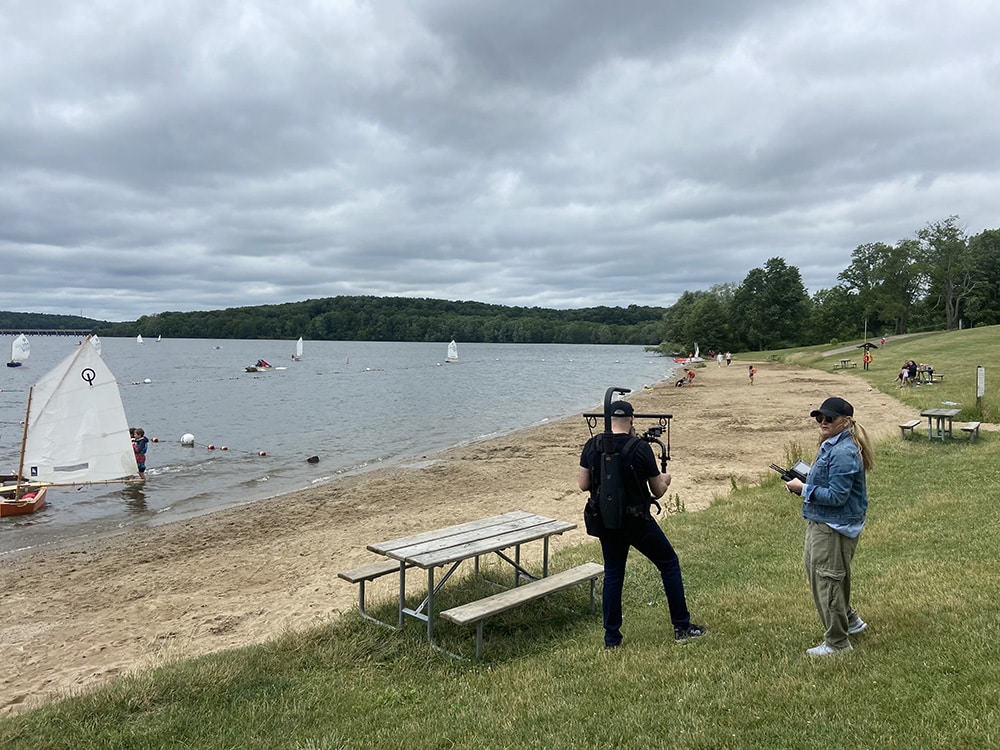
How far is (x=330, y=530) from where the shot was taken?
1327 cm

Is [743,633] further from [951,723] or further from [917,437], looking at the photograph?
[917,437]

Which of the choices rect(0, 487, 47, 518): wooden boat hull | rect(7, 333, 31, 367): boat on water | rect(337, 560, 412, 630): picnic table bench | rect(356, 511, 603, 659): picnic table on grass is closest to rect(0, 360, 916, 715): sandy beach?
rect(356, 511, 603, 659): picnic table on grass

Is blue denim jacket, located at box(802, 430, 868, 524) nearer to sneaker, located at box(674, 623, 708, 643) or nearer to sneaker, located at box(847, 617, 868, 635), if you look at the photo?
sneaker, located at box(847, 617, 868, 635)

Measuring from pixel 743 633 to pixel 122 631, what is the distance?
754cm

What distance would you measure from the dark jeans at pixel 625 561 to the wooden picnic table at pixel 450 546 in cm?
112

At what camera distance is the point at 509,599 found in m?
5.81

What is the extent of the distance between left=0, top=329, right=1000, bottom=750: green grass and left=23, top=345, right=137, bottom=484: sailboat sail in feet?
40.5

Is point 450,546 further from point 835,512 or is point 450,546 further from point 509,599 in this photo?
point 835,512

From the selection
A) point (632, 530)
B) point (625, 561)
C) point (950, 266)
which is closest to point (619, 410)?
point (632, 530)

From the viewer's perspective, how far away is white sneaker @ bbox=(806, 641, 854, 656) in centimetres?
454

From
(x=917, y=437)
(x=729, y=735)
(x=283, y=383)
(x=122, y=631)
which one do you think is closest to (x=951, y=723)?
(x=729, y=735)

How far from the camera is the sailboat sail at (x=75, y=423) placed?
1573 cm

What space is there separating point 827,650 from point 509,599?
2.49m

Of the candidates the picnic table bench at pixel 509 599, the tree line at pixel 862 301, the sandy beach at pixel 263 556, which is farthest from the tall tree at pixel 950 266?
the picnic table bench at pixel 509 599
